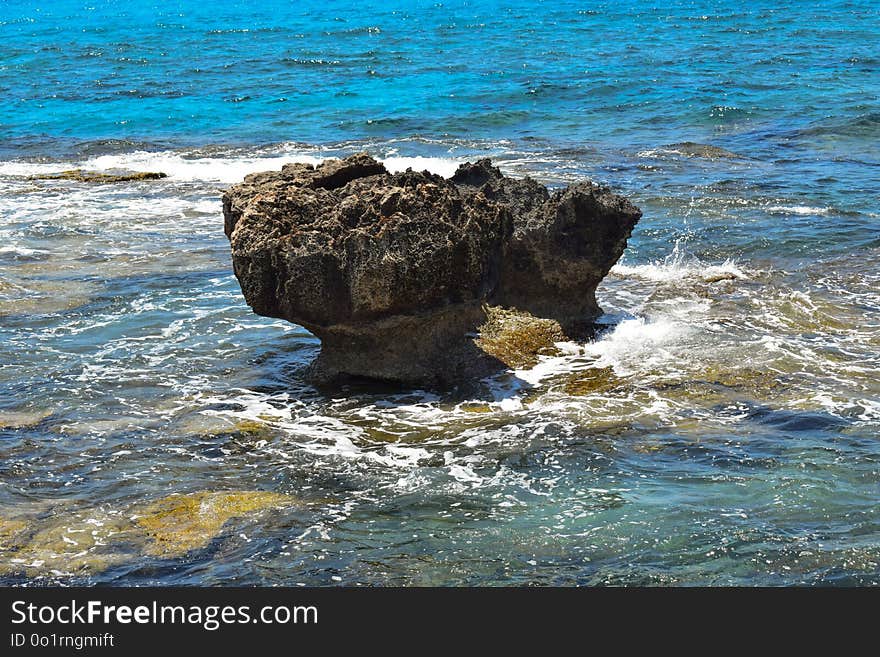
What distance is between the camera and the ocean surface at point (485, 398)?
6461 millimetres

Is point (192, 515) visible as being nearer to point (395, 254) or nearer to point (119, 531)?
point (119, 531)

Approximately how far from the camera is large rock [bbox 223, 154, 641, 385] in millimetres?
8836

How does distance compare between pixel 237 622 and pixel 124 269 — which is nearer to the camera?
pixel 237 622

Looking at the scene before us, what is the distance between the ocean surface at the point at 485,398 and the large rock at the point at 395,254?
45 centimetres

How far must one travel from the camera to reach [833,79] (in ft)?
87.8

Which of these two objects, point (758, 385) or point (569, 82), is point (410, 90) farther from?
point (758, 385)

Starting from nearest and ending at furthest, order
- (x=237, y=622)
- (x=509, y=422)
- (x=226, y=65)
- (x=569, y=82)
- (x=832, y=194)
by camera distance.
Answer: (x=237, y=622) → (x=509, y=422) → (x=832, y=194) → (x=569, y=82) → (x=226, y=65)

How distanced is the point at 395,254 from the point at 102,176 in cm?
1223

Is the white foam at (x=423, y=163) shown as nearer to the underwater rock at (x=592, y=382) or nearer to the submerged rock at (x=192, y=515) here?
the underwater rock at (x=592, y=382)

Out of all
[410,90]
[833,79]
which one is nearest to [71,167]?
[410,90]

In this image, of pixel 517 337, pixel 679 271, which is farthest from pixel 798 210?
pixel 517 337

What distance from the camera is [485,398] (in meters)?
8.94

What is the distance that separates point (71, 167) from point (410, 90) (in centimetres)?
1119

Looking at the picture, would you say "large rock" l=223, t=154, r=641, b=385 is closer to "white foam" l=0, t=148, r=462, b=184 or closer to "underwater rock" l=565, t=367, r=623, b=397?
"underwater rock" l=565, t=367, r=623, b=397
